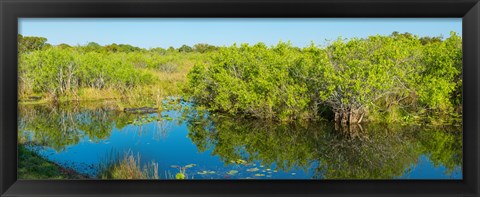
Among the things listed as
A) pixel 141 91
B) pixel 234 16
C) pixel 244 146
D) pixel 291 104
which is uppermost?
pixel 234 16

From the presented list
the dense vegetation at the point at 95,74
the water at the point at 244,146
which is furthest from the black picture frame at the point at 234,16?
the dense vegetation at the point at 95,74

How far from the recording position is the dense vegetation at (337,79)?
17.4 feet

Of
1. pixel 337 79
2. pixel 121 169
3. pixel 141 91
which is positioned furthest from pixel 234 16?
pixel 141 91

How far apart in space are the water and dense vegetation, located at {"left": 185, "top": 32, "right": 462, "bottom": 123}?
11.1 inches

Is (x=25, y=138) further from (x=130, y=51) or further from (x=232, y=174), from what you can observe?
(x=130, y=51)

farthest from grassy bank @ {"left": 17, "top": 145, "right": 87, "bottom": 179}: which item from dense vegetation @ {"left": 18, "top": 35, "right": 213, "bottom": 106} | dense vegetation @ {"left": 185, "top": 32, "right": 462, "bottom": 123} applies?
dense vegetation @ {"left": 18, "top": 35, "right": 213, "bottom": 106}

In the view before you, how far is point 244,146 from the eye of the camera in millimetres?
5836

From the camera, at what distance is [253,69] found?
644 centimetres

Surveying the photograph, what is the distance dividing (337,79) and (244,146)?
1.51 meters

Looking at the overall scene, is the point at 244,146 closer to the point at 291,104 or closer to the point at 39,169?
the point at 291,104

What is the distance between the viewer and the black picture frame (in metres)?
2.04

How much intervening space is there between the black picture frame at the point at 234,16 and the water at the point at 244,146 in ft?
8.08

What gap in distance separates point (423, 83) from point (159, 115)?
4145 mm

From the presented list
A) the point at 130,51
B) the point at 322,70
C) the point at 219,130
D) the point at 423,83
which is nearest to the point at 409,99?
the point at 423,83
